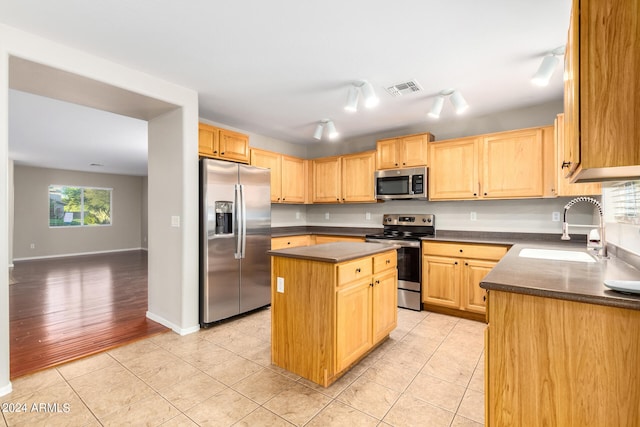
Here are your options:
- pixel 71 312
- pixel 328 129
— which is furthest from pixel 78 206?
pixel 328 129

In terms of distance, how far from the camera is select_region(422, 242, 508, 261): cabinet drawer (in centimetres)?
329

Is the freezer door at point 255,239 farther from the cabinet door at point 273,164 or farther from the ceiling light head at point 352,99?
the ceiling light head at point 352,99

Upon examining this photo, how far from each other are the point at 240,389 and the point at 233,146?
2733 millimetres

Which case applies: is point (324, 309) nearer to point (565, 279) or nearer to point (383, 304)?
point (383, 304)

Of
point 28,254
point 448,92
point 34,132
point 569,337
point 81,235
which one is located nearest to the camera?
point 569,337

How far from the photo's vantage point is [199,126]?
341 cm

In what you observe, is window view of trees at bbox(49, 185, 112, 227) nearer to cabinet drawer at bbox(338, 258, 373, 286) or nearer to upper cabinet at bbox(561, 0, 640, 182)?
cabinet drawer at bbox(338, 258, 373, 286)

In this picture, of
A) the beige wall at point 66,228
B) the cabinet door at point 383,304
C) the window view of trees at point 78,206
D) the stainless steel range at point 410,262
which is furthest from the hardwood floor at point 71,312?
the stainless steel range at point 410,262

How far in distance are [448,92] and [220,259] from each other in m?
3.00

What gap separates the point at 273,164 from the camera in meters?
4.64

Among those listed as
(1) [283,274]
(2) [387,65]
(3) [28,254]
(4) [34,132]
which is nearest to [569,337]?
(1) [283,274]

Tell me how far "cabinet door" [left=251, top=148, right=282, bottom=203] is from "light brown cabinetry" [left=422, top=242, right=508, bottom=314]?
2.29m

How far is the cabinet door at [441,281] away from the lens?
3545 mm

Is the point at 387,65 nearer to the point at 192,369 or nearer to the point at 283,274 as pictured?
the point at 283,274
